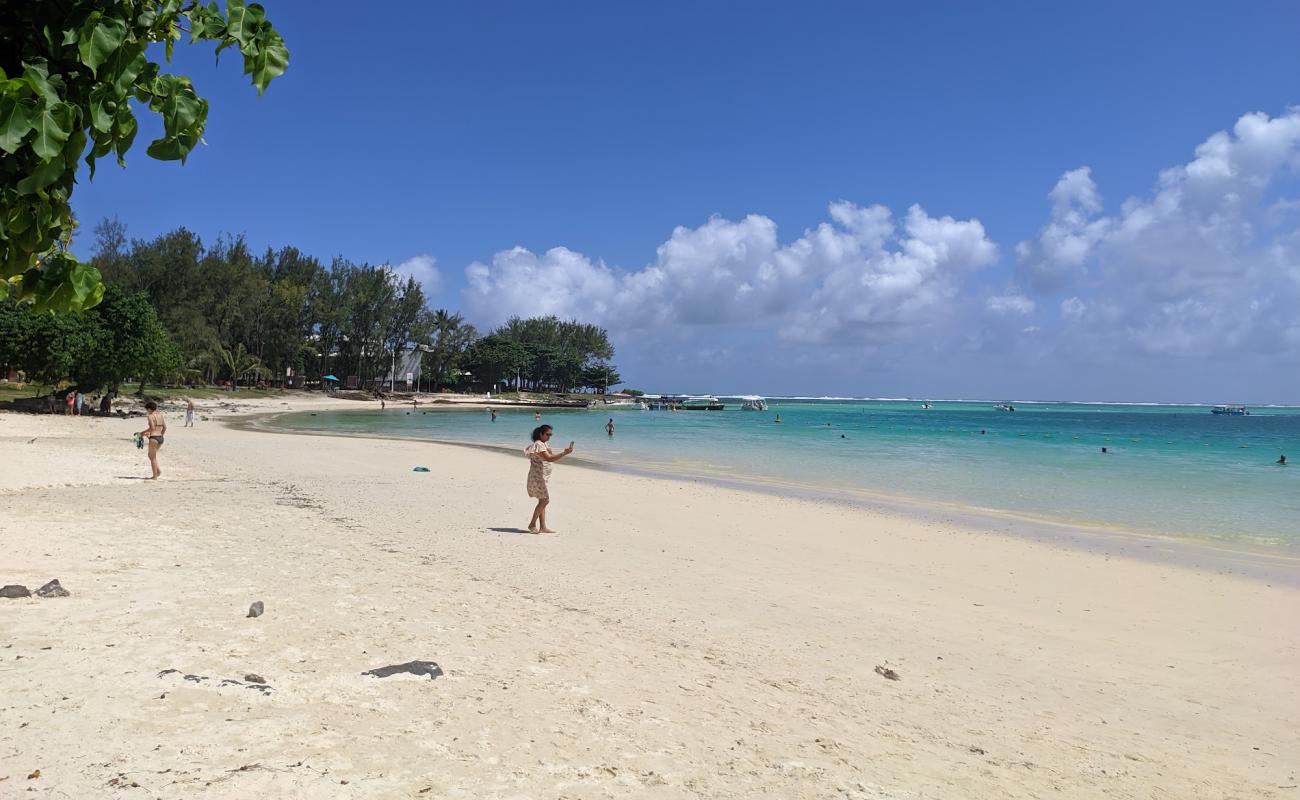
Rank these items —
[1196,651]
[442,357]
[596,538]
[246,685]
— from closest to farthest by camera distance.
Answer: [246,685], [1196,651], [596,538], [442,357]

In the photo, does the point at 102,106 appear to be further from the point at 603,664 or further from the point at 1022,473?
the point at 1022,473

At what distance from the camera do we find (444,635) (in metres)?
6.07

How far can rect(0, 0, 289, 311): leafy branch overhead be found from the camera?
2.01 metres

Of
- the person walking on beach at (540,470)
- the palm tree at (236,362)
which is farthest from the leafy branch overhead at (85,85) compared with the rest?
the palm tree at (236,362)

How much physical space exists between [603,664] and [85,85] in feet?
15.6

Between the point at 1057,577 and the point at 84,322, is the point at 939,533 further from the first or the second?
the point at 84,322

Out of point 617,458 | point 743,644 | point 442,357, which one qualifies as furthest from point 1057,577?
point 442,357

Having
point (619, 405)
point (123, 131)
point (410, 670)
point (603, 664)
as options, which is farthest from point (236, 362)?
point (123, 131)

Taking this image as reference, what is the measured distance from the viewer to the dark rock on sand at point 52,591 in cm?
622

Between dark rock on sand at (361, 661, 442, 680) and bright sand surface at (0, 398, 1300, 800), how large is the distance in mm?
88

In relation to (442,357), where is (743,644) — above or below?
below

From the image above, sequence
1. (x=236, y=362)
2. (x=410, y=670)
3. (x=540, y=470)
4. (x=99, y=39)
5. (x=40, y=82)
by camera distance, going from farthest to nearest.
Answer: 1. (x=236, y=362)
2. (x=540, y=470)
3. (x=410, y=670)
4. (x=99, y=39)
5. (x=40, y=82)

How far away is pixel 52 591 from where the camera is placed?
6270 mm

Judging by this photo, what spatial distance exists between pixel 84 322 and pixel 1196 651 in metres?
41.5
